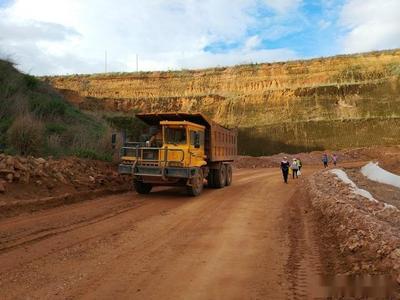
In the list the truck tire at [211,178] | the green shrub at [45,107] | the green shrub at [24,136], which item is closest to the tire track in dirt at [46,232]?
the green shrub at [24,136]

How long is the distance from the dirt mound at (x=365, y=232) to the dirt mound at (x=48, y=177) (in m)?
7.93

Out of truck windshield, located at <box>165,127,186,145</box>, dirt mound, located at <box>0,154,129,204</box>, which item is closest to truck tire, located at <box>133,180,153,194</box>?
dirt mound, located at <box>0,154,129,204</box>

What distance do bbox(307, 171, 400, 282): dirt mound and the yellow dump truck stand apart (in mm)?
5004

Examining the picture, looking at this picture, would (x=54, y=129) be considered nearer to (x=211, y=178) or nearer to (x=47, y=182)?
(x=211, y=178)

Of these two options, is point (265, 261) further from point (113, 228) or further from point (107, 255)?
point (113, 228)

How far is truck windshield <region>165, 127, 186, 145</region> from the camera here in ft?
54.9

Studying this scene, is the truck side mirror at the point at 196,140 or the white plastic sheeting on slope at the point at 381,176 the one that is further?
the white plastic sheeting on slope at the point at 381,176

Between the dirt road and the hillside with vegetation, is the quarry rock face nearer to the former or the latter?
the hillside with vegetation

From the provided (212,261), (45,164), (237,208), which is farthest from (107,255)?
(45,164)

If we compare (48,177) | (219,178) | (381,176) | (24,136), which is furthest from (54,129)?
(381,176)

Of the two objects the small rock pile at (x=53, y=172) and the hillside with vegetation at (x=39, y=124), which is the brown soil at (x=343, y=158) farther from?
the small rock pile at (x=53, y=172)

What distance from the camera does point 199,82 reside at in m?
64.3

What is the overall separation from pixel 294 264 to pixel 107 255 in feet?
9.71

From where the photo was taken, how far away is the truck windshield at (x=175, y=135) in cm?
1672
